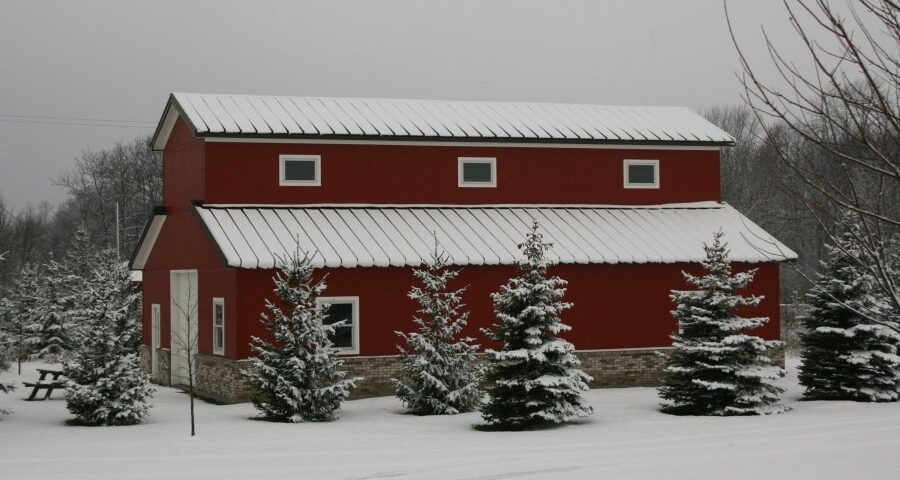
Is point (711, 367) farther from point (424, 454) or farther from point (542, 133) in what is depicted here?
point (542, 133)

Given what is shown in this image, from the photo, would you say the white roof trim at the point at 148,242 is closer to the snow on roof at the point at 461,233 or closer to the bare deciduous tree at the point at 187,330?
the bare deciduous tree at the point at 187,330

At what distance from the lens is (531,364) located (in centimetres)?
2066

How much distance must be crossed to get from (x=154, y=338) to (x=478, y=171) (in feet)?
34.7

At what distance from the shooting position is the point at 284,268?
22344mm

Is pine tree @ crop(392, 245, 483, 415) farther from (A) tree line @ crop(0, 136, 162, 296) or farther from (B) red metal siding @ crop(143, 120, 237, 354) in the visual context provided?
(A) tree line @ crop(0, 136, 162, 296)

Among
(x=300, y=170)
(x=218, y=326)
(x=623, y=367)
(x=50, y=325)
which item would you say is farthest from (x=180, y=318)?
(x=50, y=325)

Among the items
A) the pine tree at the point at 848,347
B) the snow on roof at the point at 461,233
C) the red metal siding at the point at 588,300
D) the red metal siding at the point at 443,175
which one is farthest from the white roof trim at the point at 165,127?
the pine tree at the point at 848,347

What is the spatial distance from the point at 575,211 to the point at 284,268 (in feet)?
33.8

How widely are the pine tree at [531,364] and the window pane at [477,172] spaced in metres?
8.92

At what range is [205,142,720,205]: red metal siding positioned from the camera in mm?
27312

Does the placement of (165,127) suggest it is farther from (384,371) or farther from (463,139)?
(384,371)

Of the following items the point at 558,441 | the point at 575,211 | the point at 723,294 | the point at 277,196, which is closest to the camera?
the point at 558,441

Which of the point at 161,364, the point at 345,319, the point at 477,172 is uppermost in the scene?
the point at 477,172

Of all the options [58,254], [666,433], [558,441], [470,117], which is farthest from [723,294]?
[58,254]
